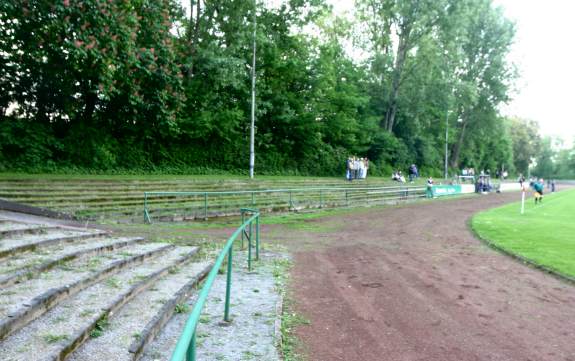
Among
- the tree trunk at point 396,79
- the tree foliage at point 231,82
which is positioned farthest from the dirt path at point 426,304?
the tree trunk at point 396,79

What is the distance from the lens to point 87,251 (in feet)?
22.6

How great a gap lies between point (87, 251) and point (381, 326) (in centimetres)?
474

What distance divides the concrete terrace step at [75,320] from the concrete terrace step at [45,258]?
73cm

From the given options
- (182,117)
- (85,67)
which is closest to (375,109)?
(182,117)

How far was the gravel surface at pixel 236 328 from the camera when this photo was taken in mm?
4434

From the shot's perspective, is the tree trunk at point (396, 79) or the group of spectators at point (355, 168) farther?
the tree trunk at point (396, 79)

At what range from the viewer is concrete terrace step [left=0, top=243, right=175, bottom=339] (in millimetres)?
3957

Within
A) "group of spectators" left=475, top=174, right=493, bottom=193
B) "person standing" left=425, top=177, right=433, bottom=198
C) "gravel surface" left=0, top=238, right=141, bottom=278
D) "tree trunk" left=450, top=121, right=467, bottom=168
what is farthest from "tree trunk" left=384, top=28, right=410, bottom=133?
"gravel surface" left=0, top=238, right=141, bottom=278

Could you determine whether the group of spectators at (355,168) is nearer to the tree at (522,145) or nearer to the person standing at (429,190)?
the person standing at (429,190)

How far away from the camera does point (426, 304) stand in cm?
648

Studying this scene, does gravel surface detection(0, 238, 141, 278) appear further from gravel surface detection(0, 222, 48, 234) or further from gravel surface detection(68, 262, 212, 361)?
gravel surface detection(68, 262, 212, 361)

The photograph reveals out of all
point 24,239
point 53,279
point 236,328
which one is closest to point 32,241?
point 24,239

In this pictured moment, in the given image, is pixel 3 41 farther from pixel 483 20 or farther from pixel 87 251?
pixel 483 20

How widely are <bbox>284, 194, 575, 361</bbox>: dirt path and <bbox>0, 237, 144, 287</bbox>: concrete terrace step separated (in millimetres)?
3410
